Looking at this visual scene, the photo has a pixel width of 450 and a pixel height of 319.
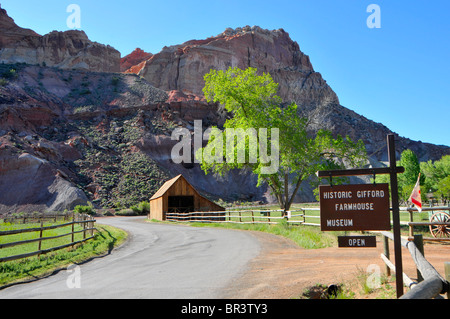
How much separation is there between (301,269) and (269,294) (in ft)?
8.53

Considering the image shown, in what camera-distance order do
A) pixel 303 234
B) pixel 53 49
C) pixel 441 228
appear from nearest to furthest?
pixel 441 228 → pixel 303 234 → pixel 53 49

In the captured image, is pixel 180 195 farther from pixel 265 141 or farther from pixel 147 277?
pixel 147 277

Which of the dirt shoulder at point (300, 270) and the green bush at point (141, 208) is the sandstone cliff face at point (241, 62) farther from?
the dirt shoulder at point (300, 270)

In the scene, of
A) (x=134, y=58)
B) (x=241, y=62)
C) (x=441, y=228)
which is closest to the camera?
(x=441, y=228)

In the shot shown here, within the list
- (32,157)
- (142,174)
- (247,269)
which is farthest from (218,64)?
(247,269)

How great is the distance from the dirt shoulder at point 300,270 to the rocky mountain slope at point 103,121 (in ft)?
58.0

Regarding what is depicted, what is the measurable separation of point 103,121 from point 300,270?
252ft

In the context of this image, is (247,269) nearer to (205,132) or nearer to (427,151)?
(205,132)

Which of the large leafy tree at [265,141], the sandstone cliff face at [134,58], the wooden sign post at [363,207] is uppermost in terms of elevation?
the sandstone cliff face at [134,58]

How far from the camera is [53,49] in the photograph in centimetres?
12288

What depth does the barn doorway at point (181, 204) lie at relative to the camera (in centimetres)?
3955

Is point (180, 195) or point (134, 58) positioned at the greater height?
point (134, 58)

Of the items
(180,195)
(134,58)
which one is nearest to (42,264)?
(180,195)

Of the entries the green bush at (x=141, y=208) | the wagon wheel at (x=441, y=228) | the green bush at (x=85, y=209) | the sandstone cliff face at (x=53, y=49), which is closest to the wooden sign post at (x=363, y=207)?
the wagon wheel at (x=441, y=228)
